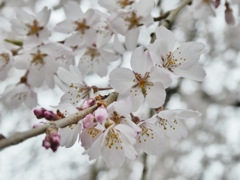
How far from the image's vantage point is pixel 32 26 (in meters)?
1.31

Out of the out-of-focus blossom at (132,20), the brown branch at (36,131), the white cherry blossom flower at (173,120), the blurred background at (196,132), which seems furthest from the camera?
the blurred background at (196,132)

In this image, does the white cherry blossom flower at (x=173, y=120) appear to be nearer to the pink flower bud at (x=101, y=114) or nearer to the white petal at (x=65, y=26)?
the pink flower bud at (x=101, y=114)

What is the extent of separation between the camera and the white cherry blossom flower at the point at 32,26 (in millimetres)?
1268

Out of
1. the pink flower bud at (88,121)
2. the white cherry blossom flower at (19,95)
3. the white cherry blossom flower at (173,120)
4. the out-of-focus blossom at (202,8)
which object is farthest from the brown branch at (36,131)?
the out-of-focus blossom at (202,8)

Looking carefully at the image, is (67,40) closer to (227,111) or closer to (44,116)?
(44,116)

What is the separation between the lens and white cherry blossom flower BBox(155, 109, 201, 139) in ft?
3.35

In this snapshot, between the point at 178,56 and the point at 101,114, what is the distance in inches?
14.8

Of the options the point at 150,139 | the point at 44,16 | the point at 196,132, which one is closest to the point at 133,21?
the point at 44,16

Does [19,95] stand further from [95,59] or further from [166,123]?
[166,123]

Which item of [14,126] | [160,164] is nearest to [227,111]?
[160,164]

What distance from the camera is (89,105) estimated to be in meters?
0.86

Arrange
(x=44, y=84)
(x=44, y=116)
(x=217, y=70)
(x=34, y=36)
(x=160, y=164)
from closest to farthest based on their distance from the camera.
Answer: (x=44, y=116), (x=34, y=36), (x=44, y=84), (x=217, y=70), (x=160, y=164)

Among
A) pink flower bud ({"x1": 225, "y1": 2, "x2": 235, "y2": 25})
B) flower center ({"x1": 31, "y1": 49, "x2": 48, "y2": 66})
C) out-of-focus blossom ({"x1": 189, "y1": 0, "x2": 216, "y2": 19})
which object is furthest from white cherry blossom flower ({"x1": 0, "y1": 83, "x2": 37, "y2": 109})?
pink flower bud ({"x1": 225, "y1": 2, "x2": 235, "y2": 25})

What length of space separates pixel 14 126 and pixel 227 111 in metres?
3.81
